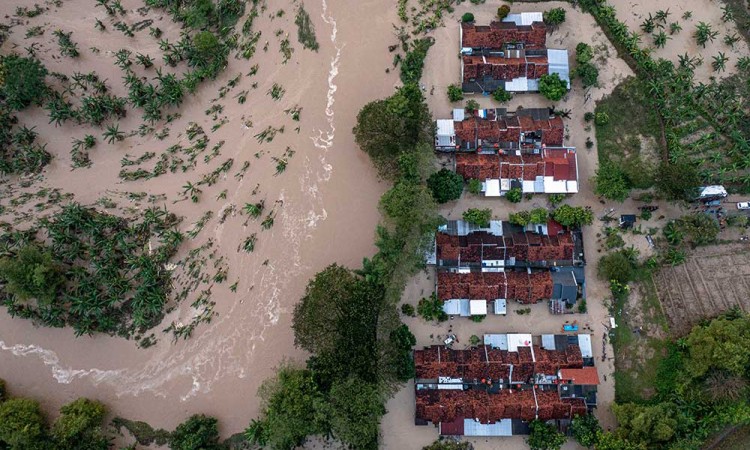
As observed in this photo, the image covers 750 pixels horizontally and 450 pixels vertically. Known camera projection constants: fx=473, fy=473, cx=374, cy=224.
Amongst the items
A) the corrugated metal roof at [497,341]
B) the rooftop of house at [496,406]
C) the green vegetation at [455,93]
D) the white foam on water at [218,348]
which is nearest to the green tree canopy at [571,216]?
the corrugated metal roof at [497,341]

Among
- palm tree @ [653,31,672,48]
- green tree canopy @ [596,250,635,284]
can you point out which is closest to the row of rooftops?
green tree canopy @ [596,250,635,284]

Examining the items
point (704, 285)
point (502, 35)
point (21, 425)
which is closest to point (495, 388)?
point (704, 285)

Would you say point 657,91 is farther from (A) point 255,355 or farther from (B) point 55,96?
(B) point 55,96

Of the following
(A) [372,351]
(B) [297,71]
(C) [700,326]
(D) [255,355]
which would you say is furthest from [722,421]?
(B) [297,71]

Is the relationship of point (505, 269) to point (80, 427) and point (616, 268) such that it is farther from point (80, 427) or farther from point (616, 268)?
point (80, 427)

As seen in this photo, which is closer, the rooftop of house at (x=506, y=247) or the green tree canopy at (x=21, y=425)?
the green tree canopy at (x=21, y=425)

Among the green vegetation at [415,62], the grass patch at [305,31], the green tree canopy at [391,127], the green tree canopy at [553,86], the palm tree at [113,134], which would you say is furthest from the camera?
the grass patch at [305,31]

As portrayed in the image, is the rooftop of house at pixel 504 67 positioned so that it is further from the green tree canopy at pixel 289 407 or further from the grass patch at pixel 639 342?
the green tree canopy at pixel 289 407
